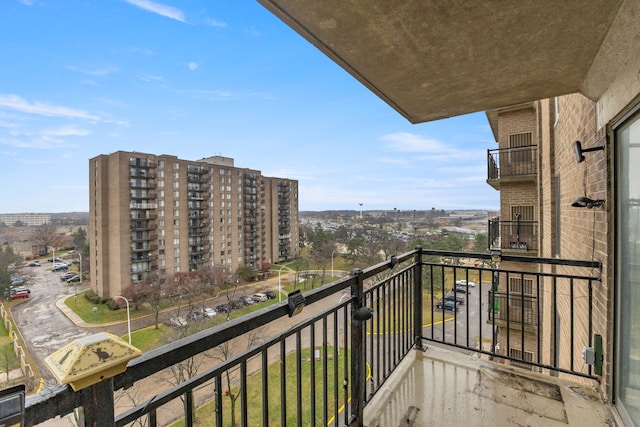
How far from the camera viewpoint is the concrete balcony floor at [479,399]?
1.83 m

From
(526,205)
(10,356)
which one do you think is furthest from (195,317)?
(526,205)

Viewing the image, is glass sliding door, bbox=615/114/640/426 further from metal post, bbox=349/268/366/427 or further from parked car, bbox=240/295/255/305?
parked car, bbox=240/295/255/305

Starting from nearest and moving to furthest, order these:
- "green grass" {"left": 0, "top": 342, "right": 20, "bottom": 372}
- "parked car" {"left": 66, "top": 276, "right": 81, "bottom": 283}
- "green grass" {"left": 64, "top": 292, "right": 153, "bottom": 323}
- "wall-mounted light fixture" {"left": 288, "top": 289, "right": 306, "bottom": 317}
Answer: "wall-mounted light fixture" {"left": 288, "top": 289, "right": 306, "bottom": 317}, "green grass" {"left": 0, "top": 342, "right": 20, "bottom": 372}, "green grass" {"left": 64, "top": 292, "right": 153, "bottom": 323}, "parked car" {"left": 66, "top": 276, "right": 81, "bottom": 283}

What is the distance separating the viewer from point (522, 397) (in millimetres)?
2039

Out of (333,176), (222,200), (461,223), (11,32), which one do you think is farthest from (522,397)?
(333,176)

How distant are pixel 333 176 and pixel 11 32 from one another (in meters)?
40.4

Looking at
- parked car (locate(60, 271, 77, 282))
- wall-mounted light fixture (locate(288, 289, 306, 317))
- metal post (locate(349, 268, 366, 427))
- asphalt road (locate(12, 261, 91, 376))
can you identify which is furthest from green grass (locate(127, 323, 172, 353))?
parked car (locate(60, 271, 77, 282))

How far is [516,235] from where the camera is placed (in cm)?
840

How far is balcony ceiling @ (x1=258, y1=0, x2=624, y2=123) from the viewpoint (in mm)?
1203

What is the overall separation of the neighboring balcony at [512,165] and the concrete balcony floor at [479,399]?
732 cm

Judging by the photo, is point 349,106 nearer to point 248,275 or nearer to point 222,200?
point 222,200

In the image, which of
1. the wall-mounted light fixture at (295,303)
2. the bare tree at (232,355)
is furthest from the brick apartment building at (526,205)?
the bare tree at (232,355)

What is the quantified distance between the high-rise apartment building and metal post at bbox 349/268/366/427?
27841 millimetres

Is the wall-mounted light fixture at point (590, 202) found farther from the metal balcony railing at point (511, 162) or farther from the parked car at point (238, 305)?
the parked car at point (238, 305)
